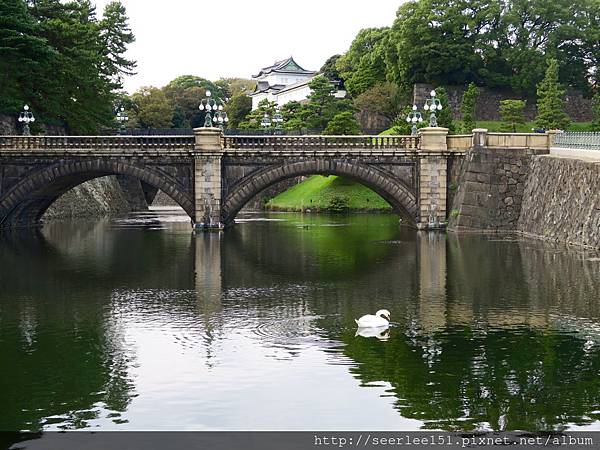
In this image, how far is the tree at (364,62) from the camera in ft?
363

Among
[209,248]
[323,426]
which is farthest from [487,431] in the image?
[209,248]

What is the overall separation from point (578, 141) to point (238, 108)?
10199cm

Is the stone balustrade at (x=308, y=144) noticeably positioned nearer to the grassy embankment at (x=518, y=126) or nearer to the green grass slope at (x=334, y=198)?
the grassy embankment at (x=518, y=126)

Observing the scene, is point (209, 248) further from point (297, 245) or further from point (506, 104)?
point (506, 104)

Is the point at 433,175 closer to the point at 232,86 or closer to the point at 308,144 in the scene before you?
the point at 308,144

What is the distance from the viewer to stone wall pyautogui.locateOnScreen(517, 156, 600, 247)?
144 feet

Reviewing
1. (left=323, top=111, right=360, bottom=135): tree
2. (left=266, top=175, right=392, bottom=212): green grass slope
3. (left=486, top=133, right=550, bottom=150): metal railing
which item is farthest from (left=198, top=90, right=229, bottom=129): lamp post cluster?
(left=266, top=175, right=392, bottom=212): green grass slope

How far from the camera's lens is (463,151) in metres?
57.8

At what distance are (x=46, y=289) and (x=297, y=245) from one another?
66.1ft

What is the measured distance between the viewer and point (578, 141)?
51.8m

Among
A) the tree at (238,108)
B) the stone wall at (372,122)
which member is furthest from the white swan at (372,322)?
the tree at (238,108)

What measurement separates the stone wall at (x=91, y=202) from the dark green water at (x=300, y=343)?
35.7 m

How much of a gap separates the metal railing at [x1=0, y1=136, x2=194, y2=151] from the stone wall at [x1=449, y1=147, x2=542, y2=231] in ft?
58.5

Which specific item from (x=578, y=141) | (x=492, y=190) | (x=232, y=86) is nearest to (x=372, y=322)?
(x=578, y=141)
